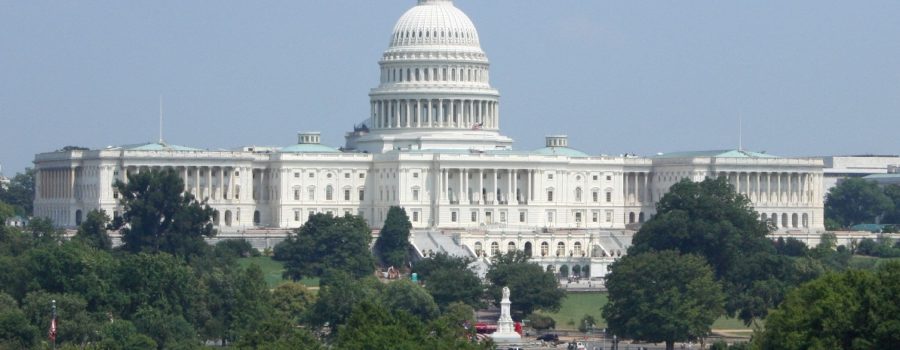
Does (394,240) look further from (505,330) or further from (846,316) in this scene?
(846,316)

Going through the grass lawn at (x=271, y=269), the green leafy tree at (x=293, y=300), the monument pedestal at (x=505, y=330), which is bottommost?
the monument pedestal at (x=505, y=330)

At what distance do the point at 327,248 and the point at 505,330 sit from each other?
46286mm

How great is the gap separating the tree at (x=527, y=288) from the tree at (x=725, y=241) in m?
5.99

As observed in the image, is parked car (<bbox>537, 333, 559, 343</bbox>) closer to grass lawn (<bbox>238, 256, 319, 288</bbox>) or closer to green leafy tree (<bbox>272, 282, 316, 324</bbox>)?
green leafy tree (<bbox>272, 282, 316, 324</bbox>)

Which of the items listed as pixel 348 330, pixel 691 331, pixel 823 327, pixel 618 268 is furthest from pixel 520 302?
pixel 823 327

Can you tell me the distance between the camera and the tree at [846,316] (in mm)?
91812

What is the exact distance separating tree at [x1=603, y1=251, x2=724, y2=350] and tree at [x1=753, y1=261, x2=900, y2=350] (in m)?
28.0

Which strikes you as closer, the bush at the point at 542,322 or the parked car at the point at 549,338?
the parked car at the point at 549,338

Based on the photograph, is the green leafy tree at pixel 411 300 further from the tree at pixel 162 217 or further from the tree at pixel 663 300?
the tree at pixel 162 217

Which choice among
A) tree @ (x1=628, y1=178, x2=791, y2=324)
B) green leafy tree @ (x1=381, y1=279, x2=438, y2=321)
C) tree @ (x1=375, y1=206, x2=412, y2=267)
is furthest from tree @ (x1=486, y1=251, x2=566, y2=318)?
tree @ (x1=375, y1=206, x2=412, y2=267)

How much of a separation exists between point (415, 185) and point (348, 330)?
3590 inches

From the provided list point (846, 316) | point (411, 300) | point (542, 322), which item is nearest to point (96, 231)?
point (542, 322)

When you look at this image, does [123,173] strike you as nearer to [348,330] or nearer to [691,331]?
[691,331]

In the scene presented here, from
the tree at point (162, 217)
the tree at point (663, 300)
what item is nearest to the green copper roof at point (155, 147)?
the tree at point (162, 217)
